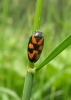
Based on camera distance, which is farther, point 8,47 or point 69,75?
point 8,47

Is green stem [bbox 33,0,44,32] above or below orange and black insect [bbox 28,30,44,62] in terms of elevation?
above

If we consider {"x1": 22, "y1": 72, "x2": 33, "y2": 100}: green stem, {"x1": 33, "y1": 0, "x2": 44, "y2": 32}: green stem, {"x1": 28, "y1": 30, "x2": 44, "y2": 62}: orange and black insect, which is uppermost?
{"x1": 33, "y1": 0, "x2": 44, "y2": 32}: green stem

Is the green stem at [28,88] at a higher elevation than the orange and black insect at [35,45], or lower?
lower

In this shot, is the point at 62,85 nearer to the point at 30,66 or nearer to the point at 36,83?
the point at 36,83

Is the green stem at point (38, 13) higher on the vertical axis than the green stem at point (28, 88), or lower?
higher

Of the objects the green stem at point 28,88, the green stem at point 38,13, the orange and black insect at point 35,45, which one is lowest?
the green stem at point 28,88

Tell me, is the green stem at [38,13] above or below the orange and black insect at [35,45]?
above

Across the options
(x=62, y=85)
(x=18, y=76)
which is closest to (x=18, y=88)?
(x=18, y=76)

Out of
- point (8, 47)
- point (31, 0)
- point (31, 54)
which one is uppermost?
point (31, 54)
